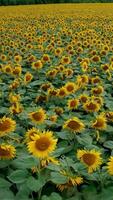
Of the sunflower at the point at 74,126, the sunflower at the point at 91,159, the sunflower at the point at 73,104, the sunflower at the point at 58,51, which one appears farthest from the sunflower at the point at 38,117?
the sunflower at the point at 58,51

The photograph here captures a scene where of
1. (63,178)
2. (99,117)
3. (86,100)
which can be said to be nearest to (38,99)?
(86,100)

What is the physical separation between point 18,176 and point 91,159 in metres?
0.40

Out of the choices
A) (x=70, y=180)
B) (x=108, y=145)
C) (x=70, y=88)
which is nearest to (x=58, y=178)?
(x=70, y=180)

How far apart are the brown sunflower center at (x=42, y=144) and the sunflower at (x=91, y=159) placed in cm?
21

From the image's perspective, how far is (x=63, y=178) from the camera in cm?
258

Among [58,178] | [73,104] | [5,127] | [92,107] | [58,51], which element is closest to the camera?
[58,178]

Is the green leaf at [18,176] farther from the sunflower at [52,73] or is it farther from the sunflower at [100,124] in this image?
the sunflower at [52,73]

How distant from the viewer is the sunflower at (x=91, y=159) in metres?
2.67

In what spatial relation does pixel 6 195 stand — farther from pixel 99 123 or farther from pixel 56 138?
pixel 99 123

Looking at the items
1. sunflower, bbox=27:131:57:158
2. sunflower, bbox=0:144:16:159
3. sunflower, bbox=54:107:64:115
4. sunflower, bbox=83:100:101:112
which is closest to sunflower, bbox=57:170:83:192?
sunflower, bbox=27:131:57:158

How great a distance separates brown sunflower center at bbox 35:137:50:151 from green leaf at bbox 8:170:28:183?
210 mm

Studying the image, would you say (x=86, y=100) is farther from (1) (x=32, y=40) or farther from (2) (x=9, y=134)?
(1) (x=32, y=40)

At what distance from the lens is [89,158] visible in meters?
2.71

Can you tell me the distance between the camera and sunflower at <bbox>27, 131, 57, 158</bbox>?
256 cm
